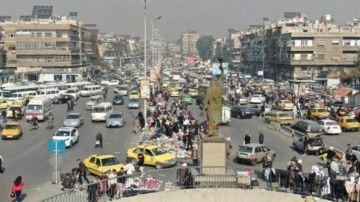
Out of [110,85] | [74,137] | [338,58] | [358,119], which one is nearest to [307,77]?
[338,58]

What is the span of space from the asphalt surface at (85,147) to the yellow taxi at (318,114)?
12.8 ft

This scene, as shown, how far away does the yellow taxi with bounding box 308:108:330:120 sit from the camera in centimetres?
4269

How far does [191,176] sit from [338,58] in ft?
265

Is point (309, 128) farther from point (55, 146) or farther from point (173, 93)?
point (173, 93)

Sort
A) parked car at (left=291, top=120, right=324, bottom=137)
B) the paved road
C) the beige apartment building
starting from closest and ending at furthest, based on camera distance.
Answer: the paved road, parked car at (left=291, top=120, right=324, bottom=137), the beige apartment building

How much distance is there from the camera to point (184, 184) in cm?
1850

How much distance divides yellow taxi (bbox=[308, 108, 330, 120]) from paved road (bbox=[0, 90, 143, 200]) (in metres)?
14.2

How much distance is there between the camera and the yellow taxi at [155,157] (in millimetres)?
24773

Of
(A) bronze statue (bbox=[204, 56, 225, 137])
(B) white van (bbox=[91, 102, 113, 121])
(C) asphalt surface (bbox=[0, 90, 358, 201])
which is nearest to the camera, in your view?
(A) bronze statue (bbox=[204, 56, 225, 137])

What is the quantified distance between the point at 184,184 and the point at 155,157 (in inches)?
258

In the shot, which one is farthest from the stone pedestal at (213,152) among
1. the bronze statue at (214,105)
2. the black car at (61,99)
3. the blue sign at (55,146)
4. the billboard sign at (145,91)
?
the black car at (61,99)

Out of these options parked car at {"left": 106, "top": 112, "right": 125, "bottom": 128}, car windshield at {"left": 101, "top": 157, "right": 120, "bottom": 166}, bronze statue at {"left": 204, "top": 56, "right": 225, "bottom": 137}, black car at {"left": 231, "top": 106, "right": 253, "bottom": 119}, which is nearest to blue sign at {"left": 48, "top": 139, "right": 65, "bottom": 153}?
car windshield at {"left": 101, "top": 157, "right": 120, "bottom": 166}

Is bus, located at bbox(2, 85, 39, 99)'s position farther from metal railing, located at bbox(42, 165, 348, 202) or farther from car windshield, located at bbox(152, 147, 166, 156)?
metal railing, located at bbox(42, 165, 348, 202)

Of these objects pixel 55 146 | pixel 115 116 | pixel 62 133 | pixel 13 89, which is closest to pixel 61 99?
pixel 13 89
